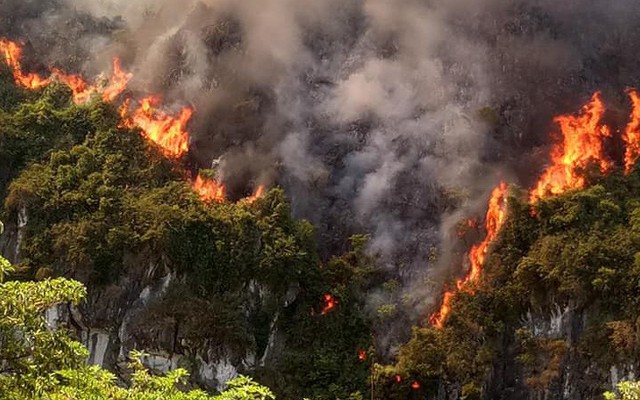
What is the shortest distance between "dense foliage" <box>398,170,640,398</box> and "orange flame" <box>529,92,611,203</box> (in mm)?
2528

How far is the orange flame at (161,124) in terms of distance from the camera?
122ft

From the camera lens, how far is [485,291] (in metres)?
28.9

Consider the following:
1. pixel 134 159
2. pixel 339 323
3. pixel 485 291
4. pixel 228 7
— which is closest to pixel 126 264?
pixel 134 159

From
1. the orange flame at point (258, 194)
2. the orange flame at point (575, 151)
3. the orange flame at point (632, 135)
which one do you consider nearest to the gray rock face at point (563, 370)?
the orange flame at point (575, 151)

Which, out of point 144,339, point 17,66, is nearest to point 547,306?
point 144,339

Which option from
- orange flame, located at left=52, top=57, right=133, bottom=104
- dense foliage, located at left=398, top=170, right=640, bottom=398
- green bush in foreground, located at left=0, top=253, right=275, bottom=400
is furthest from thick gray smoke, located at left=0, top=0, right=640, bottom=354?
green bush in foreground, located at left=0, top=253, right=275, bottom=400

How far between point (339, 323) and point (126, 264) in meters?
9.16

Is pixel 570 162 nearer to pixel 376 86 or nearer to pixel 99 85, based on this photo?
pixel 376 86

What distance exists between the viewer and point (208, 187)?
3472cm

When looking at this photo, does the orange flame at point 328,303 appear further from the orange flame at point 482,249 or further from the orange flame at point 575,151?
the orange flame at point 575,151

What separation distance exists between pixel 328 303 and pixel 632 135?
1733 centimetres

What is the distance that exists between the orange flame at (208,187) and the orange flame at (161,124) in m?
2.32

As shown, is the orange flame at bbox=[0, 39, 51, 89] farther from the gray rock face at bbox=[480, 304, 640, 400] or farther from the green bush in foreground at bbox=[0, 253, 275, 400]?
the green bush in foreground at bbox=[0, 253, 275, 400]

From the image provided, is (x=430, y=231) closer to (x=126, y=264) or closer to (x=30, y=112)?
(x=126, y=264)
